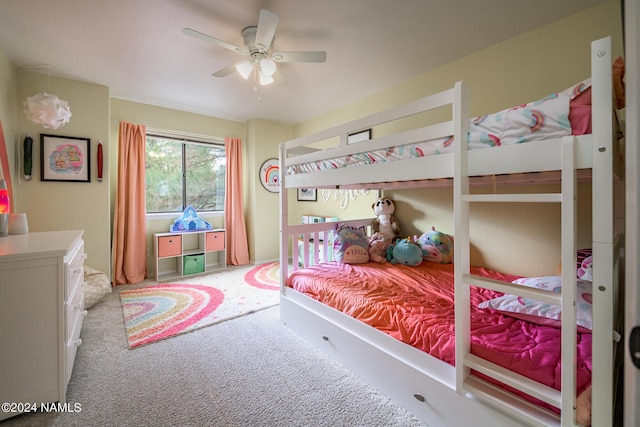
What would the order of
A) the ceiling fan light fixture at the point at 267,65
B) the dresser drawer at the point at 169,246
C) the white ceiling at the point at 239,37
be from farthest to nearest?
the dresser drawer at the point at 169,246 < the ceiling fan light fixture at the point at 267,65 < the white ceiling at the point at 239,37

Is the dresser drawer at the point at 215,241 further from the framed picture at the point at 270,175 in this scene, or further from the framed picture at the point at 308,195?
the framed picture at the point at 308,195

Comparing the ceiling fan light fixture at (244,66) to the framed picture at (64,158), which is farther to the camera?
the framed picture at (64,158)

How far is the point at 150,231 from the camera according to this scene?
152 inches

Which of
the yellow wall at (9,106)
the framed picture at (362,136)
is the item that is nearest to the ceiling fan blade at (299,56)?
the framed picture at (362,136)

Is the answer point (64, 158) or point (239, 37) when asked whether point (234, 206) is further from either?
point (239, 37)

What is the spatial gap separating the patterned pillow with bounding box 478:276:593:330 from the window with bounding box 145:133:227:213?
13.4 feet

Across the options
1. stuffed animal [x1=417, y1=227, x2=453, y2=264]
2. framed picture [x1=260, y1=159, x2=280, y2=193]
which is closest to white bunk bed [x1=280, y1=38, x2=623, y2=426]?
stuffed animal [x1=417, y1=227, x2=453, y2=264]

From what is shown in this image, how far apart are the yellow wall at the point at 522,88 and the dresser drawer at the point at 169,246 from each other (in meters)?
3.30

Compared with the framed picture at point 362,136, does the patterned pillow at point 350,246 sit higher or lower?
lower

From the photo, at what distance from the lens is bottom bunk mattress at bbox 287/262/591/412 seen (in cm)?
106

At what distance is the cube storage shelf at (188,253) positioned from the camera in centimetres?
368

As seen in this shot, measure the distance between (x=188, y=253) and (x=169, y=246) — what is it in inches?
11.3

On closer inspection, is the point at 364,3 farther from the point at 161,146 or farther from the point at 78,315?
the point at 161,146

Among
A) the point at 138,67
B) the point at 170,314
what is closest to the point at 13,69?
the point at 138,67
